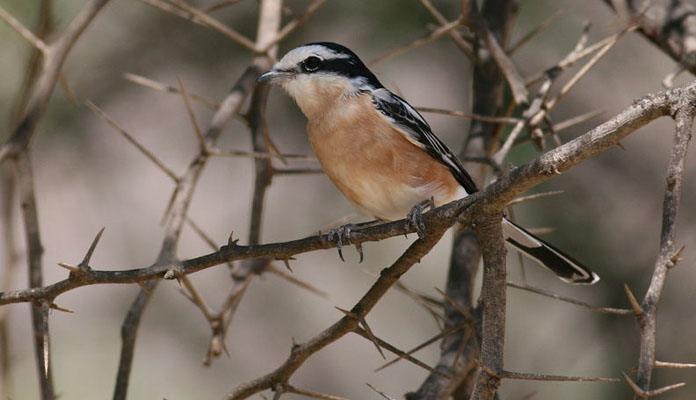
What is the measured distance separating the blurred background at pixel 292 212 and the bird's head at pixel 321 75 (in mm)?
757

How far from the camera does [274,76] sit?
12.8ft

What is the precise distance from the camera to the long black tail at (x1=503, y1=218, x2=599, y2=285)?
3.43 metres

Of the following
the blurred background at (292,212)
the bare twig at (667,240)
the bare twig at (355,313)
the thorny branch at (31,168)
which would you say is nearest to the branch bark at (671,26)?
the blurred background at (292,212)

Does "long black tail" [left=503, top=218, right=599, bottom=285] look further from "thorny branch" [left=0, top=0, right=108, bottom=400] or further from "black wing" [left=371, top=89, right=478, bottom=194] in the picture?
"thorny branch" [left=0, top=0, right=108, bottom=400]

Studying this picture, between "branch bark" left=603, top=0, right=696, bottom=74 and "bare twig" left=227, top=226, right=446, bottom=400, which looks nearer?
"bare twig" left=227, top=226, right=446, bottom=400

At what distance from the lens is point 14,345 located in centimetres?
537

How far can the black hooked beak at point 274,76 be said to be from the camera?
3836 mm

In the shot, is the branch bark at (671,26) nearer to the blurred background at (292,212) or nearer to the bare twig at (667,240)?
the blurred background at (292,212)

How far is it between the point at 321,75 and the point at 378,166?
61cm

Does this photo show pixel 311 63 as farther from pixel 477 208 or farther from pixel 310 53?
pixel 477 208

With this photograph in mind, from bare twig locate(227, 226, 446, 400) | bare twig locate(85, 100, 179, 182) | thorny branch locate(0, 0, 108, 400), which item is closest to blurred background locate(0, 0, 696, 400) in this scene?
thorny branch locate(0, 0, 108, 400)

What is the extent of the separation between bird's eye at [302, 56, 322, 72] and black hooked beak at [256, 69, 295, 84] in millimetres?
130

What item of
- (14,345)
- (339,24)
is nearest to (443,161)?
(339,24)

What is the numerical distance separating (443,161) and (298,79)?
754 millimetres
